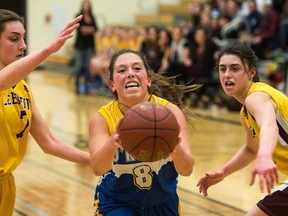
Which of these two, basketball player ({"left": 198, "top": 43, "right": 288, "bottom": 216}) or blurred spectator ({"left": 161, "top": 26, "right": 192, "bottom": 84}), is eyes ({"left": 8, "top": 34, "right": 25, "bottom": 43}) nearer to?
basketball player ({"left": 198, "top": 43, "right": 288, "bottom": 216})

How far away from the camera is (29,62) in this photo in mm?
3461

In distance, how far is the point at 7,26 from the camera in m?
3.83

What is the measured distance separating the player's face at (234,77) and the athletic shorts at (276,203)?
24.0 inches

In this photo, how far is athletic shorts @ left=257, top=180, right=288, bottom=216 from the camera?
3.81m

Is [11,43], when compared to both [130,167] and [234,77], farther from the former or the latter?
[234,77]

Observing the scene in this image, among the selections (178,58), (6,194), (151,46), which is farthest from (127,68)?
(151,46)

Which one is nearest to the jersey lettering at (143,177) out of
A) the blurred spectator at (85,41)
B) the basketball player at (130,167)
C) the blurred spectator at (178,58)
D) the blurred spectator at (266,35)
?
the basketball player at (130,167)

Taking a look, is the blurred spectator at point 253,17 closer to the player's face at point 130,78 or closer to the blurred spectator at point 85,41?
the blurred spectator at point 85,41

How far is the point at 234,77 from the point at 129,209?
982 mm

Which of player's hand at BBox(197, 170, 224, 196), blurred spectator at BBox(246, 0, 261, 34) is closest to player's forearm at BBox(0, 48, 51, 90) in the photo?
player's hand at BBox(197, 170, 224, 196)

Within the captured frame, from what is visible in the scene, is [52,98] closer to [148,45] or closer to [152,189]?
[148,45]

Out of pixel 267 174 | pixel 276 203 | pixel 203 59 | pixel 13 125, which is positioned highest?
pixel 267 174

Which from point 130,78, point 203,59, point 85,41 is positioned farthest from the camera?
point 85,41

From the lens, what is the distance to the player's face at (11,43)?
3.81 meters
